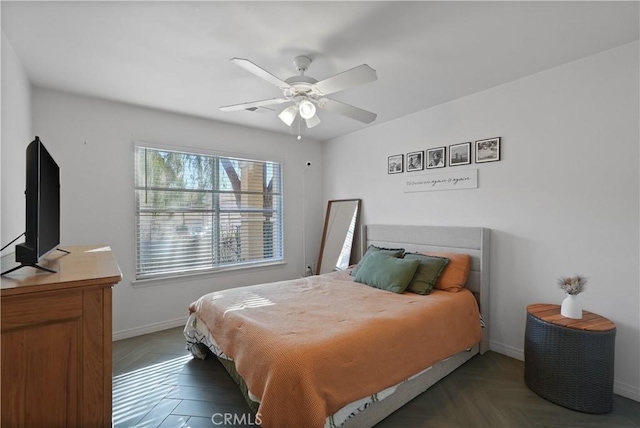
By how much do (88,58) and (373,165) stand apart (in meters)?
3.18

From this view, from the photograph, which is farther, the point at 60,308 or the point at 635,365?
the point at 635,365

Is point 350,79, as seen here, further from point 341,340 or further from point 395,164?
point 395,164

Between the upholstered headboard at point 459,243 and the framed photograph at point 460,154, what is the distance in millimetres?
704

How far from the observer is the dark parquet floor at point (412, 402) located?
1917 mm

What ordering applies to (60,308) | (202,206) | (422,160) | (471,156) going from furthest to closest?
1. (202,206)
2. (422,160)
3. (471,156)
4. (60,308)

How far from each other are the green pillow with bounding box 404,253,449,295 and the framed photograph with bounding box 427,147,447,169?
1.09 m

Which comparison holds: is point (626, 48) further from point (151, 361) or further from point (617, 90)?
point (151, 361)

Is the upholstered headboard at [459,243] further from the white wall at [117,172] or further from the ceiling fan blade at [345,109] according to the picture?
the white wall at [117,172]

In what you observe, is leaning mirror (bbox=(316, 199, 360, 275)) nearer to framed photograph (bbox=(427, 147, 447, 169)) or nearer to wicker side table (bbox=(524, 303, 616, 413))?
framed photograph (bbox=(427, 147, 447, 169))

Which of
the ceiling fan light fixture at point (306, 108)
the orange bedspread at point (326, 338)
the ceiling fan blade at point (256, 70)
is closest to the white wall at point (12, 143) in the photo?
the orange bedspread at point (326, 338)

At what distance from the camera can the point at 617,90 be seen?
7.16 feet

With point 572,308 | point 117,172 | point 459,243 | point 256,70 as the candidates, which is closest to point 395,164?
point 459,243

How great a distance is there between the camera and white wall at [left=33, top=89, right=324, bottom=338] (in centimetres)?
293

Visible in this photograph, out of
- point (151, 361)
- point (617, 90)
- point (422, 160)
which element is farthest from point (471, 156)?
point (151, 361)
